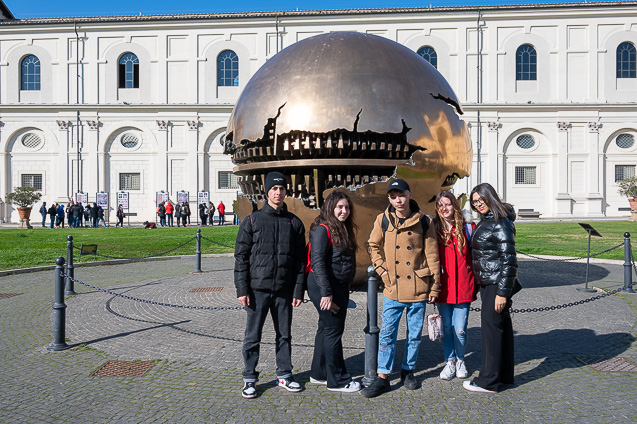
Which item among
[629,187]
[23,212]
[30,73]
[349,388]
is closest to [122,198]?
[23,212]

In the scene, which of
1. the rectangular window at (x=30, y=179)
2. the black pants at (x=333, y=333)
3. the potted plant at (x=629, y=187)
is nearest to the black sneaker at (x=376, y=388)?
the black pants at (x=333, y=333)

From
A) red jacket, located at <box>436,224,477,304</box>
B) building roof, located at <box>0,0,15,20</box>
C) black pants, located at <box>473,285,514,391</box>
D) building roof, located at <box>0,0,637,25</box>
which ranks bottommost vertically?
black pants, located at <box>473,285,514,391</box>

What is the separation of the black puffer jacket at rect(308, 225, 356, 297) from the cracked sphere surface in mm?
2066

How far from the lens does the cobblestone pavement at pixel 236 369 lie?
12.3 feet

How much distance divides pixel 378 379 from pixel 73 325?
447 centimetres

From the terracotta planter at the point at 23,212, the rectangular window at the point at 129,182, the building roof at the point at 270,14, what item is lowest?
the terracotta planter at the point at 23,212

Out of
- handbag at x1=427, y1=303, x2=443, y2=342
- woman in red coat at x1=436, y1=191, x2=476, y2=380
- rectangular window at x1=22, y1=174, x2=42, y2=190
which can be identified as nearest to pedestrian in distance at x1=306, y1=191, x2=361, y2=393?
handbag at x1=427, y1=303, x2=443, y2=342

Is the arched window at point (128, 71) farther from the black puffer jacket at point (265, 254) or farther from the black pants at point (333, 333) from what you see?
the black pants at point (333, 333)

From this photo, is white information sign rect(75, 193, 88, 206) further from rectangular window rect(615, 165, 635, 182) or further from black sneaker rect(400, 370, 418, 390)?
rectangular window rect(615, 165, 635, 182)

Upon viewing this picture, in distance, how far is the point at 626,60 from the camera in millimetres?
38281

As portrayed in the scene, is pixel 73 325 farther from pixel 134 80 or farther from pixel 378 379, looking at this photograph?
pixel 134 80

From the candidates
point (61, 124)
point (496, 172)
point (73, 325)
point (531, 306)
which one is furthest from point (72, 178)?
point (531, 306)

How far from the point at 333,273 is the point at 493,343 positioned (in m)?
1.57

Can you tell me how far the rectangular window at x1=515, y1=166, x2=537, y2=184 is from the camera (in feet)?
129
